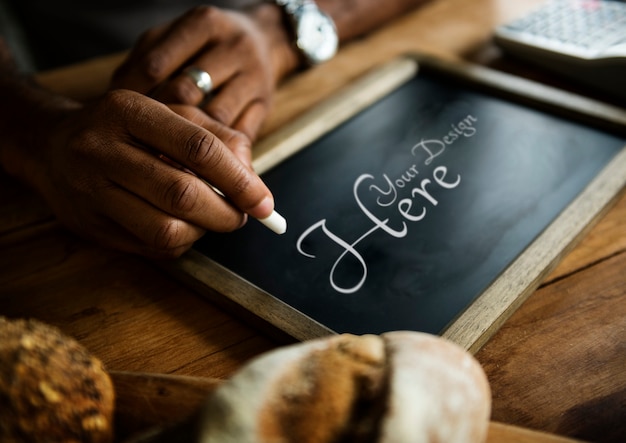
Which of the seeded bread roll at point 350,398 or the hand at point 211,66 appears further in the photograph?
the hand at point 211,66

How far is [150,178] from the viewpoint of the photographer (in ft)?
1.94

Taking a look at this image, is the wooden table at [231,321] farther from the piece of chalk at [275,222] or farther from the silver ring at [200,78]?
the silver ring at [200,78]

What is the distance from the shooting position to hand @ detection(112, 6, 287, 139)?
2.55 feet

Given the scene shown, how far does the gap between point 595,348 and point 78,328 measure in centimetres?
49

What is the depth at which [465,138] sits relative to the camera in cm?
75

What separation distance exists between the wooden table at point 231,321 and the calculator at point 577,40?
24 centimetres

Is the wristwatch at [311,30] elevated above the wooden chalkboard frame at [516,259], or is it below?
above

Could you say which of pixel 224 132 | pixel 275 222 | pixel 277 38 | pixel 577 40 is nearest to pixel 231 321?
pixel 275 222

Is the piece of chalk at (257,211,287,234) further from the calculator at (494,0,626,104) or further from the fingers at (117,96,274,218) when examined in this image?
the calculator at (494,0,626,104)

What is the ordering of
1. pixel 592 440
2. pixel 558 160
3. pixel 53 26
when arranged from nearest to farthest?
pixel 592 440, pixel 558 160, pixel 53 26

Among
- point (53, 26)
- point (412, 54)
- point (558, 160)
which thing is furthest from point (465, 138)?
point (53, 26)

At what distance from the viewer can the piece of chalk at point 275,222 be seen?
612 millimetres

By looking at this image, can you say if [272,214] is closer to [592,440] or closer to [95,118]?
[95,118]

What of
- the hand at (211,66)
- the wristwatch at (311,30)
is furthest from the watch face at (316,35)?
the hand at (211,66)
